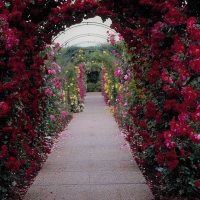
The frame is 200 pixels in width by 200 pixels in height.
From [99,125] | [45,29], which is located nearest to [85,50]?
[99,125]

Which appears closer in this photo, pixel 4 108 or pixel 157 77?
pixel 4 108

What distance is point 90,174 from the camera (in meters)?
5.98

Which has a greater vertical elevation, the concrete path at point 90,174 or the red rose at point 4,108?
the red rose at point 4,108

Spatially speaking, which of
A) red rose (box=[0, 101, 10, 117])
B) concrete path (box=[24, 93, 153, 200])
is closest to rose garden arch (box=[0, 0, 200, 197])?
red rose (box=[0, 101, 10, 117])

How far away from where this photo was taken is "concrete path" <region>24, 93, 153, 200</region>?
4.96m

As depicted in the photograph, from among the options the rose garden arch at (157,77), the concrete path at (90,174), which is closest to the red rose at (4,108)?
the rose garden arch at (157,77)

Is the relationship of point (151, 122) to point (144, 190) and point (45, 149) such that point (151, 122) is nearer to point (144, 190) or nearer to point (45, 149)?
point (144, 190)

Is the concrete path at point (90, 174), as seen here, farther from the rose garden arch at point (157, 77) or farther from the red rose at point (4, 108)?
the red rose at point (4, 108)

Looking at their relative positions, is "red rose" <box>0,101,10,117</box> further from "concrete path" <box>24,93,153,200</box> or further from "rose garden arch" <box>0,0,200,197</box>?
"concrete path" <box>24,93,153,200</box>

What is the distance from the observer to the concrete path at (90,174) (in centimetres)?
496

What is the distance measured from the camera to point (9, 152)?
4.45 m

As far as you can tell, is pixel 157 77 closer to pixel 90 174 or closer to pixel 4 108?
pixel 4 108

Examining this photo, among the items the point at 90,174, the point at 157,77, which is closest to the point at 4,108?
the point at 157,77

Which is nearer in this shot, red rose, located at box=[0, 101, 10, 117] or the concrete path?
red rose, located at box=[0, 101, 10, 117]
